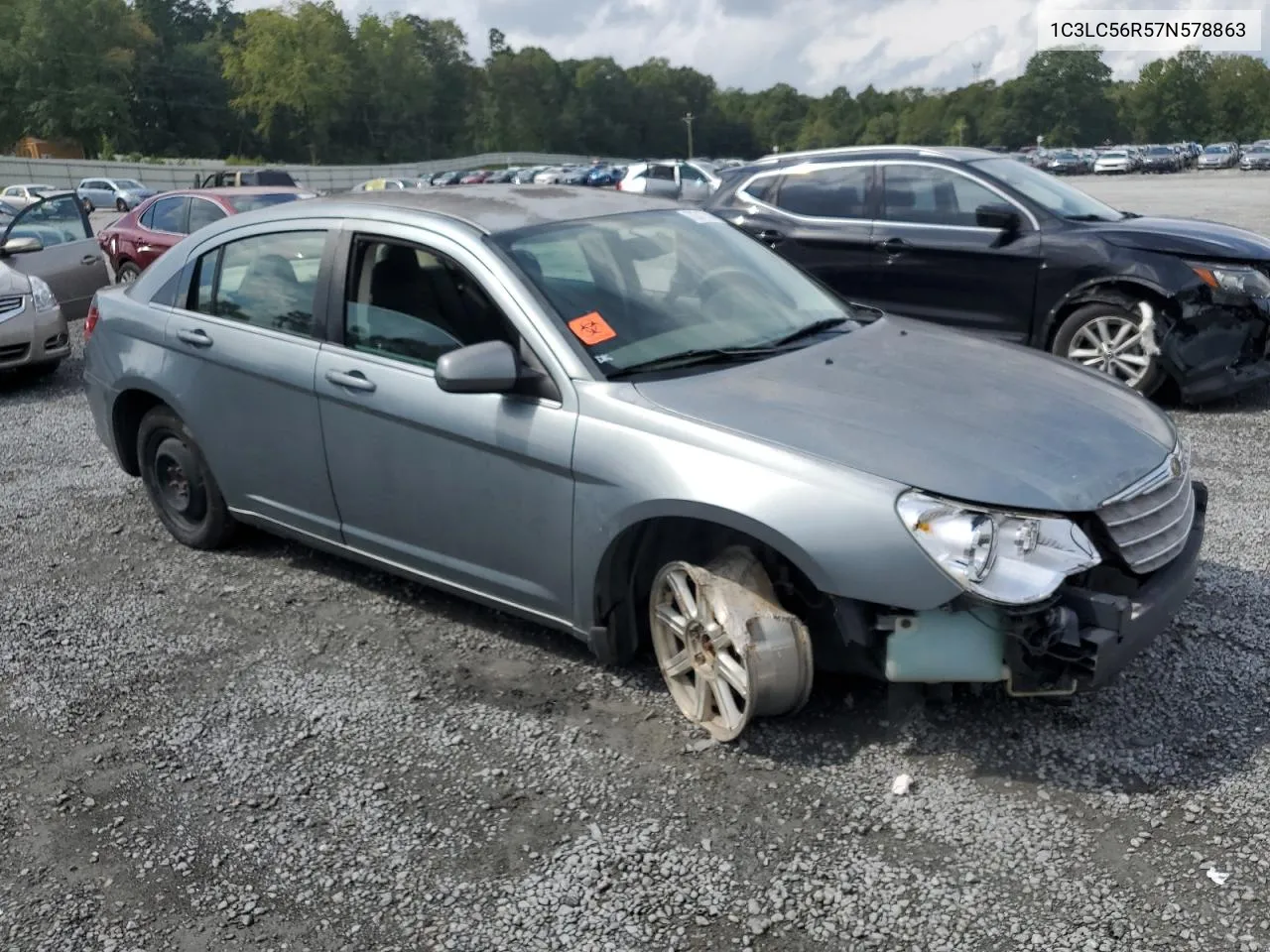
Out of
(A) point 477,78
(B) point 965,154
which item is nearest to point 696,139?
(A) point 477,78

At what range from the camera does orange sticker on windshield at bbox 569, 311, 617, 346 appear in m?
3.90

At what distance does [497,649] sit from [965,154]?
5.84 m

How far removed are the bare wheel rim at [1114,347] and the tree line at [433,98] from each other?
297 ft

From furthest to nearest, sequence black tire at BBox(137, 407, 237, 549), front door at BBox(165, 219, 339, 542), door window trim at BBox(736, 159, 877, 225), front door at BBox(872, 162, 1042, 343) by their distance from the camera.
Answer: door window trim at BBox(736, 159, 877, 225) → front door at BBox(872, 162, 1042, 343) → black tire at BBox(137, 407, 237, 549) → front door at BBox(165, 219, 339, 542)

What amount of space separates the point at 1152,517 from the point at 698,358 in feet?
4.94

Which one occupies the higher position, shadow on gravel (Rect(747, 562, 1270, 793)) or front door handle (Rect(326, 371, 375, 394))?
front door handle (Rect(326, 371, 375, 394))

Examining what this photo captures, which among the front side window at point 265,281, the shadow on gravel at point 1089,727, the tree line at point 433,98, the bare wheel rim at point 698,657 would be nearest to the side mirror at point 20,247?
the front side window at point 265,281

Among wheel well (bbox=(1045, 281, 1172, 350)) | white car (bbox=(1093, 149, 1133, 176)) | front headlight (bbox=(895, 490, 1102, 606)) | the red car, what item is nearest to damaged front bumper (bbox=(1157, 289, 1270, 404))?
wheel well (bbox=(1045, 281, 1172, 350))

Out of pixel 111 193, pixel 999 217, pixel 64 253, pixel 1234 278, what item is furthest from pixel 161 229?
pixel 111 193

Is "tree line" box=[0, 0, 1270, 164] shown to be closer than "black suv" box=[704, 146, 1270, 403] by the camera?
No

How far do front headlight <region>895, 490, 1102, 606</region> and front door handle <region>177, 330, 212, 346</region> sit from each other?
318 cm

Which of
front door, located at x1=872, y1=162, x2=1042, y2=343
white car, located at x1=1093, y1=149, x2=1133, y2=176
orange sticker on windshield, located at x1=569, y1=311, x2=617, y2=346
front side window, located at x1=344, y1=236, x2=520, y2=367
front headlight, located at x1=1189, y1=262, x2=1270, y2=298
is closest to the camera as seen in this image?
orange sticker on windshield, located at x1=569, y1=311, x2=617, y2=346

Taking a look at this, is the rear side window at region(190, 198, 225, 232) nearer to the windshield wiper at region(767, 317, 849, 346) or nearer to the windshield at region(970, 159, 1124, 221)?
the windshield at region(970, 159, 1124, 221)

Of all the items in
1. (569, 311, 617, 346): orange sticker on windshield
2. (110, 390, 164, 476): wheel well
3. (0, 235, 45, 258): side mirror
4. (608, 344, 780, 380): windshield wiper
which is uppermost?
(569, 311, 617, 346): orange sticker on windshield
